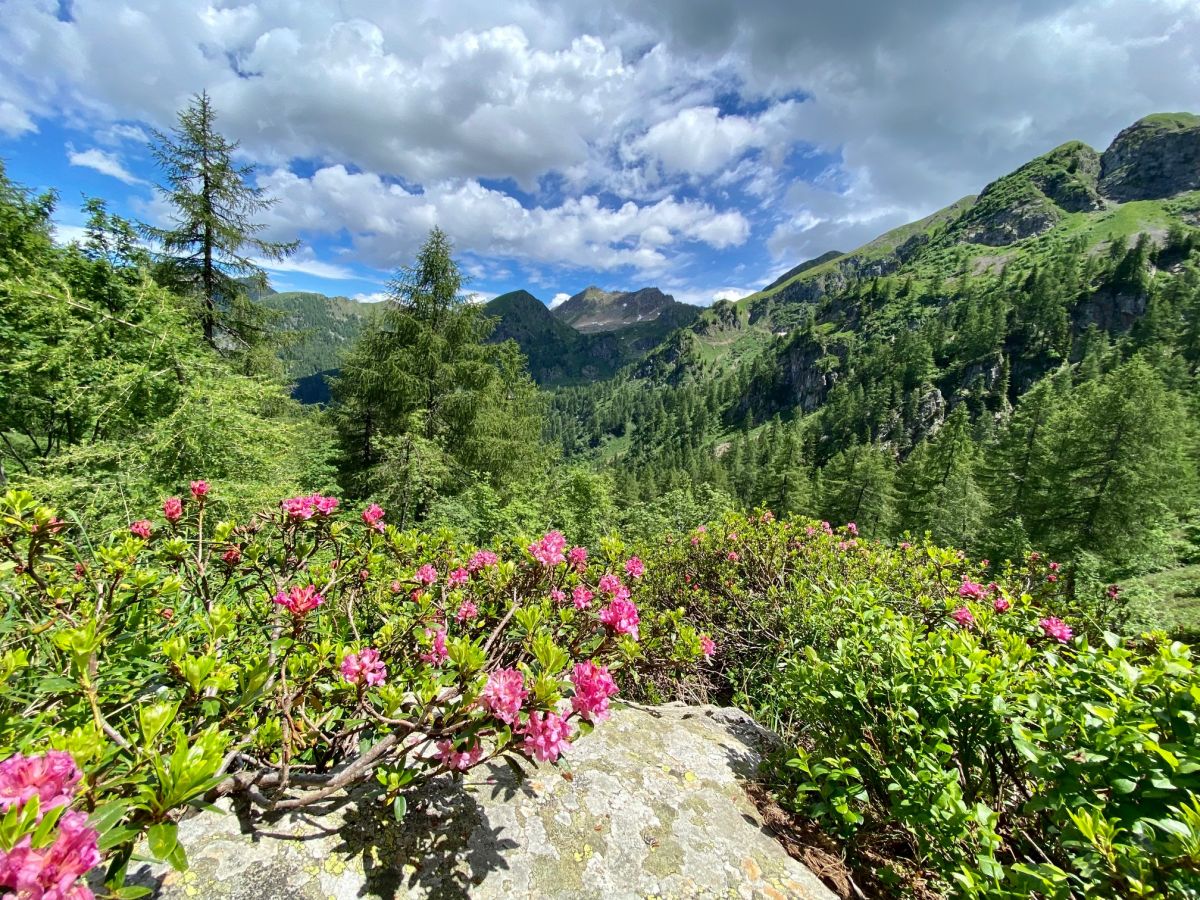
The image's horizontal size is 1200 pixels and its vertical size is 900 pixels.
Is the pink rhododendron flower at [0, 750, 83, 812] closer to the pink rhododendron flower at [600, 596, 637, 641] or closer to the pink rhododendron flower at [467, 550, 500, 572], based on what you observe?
the pink rhododendron flower at [600, 596, 637, 641]

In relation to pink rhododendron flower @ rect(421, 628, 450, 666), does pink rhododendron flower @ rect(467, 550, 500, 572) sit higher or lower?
higher

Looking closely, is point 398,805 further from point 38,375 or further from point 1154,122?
point 1154,122

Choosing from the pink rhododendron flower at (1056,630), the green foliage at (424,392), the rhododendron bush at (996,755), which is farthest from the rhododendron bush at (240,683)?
the green foliage at (424,392)

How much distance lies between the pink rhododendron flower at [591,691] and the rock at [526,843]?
0.35 meters

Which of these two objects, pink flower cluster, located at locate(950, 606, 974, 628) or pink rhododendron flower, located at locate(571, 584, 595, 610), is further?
pink flower cluster, located at locate(950, 606, 974, 628)

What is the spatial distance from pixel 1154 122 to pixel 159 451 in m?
269

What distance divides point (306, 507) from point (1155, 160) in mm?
248477

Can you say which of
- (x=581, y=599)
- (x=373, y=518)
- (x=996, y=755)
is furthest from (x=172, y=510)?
(x=996, y=755)

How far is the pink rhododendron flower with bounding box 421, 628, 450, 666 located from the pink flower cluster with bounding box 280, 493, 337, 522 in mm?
951

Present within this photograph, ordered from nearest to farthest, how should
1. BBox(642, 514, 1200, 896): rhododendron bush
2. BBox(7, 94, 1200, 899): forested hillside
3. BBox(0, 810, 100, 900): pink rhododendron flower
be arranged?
BBox(0, 810, 100, 900): pink rhododendron flower
BBox(642, 514, 1200, 896): rhododendron bush
BBox(7, 94, 1200, 899): forested hillside

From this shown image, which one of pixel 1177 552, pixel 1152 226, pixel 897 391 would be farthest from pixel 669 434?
pixel 1152 226

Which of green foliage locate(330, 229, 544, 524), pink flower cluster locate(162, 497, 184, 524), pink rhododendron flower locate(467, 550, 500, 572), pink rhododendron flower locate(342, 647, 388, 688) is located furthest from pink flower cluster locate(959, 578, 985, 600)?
green foliage locate(330, 229, 544, 524)

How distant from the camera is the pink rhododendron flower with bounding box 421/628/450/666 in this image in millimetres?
2355

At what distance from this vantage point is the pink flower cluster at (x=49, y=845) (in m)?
0.86
